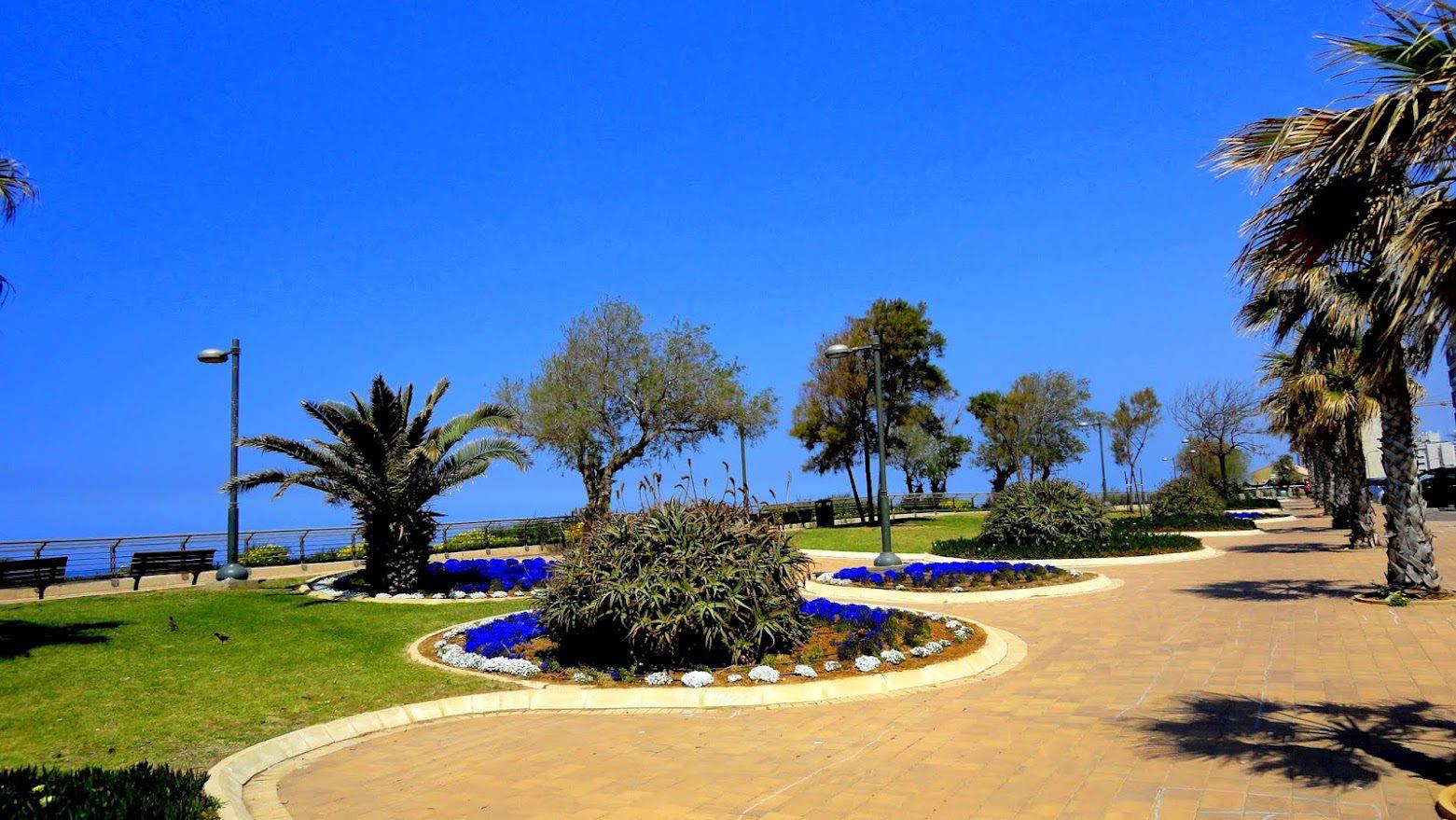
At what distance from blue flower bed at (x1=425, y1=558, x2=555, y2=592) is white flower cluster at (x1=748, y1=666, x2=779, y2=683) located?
7994 mm

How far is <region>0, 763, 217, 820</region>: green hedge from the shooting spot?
4.19 m

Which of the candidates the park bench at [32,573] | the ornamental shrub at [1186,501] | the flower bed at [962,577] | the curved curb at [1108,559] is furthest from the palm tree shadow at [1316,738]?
the ornamental shrub at [1186,501]

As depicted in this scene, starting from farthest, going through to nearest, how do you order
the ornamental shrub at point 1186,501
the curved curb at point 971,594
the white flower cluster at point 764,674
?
the ornamental shrub at point 1186,501
the curved curb at point 971,594
the white flower cluster at point 764,674

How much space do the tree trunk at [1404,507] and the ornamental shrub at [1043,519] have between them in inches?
309

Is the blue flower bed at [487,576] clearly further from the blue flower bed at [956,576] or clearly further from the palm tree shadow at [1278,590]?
the palm tree shadow at [1278,590]

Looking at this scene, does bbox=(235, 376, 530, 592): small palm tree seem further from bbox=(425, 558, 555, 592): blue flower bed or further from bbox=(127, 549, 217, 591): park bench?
bbox=(127, 549, 217, 591): park bench

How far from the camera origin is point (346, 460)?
1678cm

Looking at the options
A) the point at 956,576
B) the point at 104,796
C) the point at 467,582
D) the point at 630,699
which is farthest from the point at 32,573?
the point at 956,576

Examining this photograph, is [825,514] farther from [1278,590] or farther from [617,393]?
[1278,590]

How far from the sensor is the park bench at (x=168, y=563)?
1855 cm

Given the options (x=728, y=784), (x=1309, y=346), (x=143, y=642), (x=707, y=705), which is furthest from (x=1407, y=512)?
(x=143, y=642)

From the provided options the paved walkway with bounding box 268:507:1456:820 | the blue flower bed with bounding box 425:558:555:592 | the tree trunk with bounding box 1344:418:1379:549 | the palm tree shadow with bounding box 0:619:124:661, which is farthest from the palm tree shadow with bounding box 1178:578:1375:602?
the palm tree shadow with bounding box 0:619:124:661

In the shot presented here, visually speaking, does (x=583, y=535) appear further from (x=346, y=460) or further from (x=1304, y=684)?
(x=346, y=460)

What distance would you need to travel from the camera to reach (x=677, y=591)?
29.2 ft
